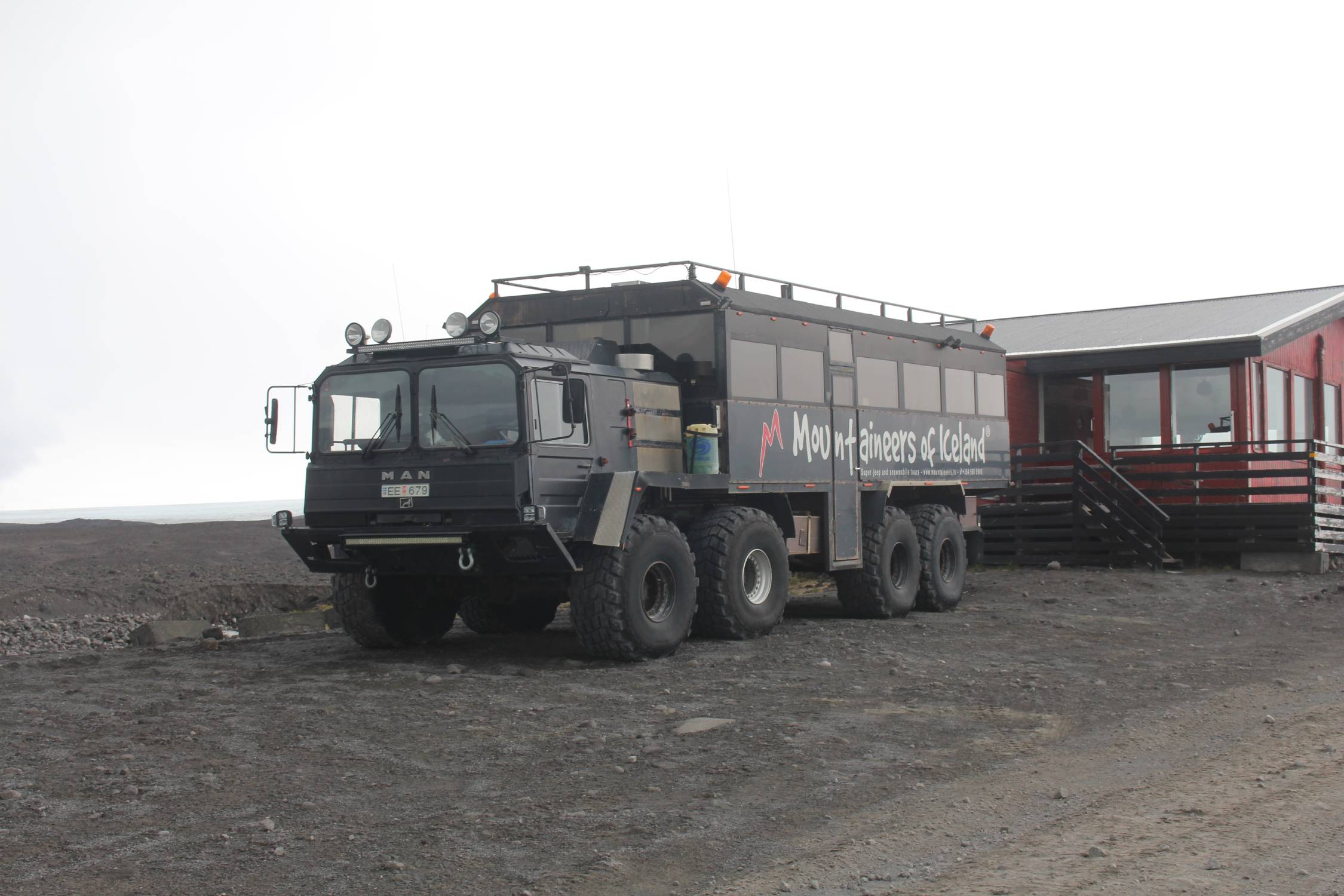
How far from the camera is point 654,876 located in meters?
5.59

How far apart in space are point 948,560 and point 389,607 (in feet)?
24.0

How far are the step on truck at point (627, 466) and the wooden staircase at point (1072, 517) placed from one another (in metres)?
6.44

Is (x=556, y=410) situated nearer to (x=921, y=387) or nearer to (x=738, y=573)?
(x=738, y=573)

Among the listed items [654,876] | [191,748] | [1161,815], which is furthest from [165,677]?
[1161,815]

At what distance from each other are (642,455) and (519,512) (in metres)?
1.89

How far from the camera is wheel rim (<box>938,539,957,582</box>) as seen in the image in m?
16.7

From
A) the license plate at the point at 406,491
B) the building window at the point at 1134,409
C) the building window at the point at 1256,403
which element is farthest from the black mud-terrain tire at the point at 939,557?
the building window at the point at 1256,403

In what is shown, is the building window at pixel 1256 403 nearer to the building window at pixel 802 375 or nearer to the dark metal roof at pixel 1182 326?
the dark metal roof at pixel 1182 326

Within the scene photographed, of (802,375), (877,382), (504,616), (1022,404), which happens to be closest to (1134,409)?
(1022,404)

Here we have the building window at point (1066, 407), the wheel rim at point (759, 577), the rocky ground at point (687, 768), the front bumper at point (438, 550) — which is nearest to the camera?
the rocky ground at point (687, 768)

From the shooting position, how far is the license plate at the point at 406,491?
1121 cm

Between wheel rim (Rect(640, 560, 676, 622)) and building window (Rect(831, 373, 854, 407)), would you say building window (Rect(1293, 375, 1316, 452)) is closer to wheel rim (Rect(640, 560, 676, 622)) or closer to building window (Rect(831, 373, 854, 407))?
building window (Rect(831, 373, 854, 407))

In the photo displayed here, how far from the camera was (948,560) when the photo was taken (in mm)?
16781

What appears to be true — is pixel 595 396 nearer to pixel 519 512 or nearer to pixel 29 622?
pixel 519 512
